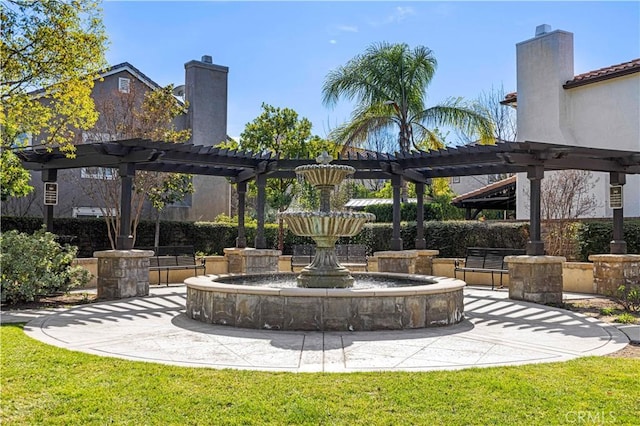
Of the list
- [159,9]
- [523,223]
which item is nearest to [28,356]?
[159,9]

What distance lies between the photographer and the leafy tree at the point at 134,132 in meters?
16.7

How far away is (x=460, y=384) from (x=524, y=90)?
51.3 ft

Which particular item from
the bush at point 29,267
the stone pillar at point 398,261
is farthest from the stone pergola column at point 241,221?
the bush at point 29,267

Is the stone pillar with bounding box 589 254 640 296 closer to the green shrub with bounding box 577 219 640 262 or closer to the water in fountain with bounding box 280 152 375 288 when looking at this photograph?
the green shrub with bounding box 577 219 640 262

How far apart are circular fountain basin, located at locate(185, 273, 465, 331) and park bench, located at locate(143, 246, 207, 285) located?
569 centimetres

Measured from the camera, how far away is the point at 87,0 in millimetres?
8109

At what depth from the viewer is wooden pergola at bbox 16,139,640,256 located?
10.6 m

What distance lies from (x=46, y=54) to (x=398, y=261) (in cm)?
937

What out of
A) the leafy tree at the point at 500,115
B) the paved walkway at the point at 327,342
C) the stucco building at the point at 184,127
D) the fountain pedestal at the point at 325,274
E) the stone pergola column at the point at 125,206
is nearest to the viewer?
the paved walkway at the point at 327,342

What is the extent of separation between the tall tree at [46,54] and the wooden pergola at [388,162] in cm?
209

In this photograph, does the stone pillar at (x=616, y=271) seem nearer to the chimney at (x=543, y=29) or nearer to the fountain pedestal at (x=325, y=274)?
the fountain pedestal at (x=325, y=274)

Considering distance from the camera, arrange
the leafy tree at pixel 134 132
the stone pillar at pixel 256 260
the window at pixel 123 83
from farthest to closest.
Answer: the window at pixel 123 83 → the leafy tree at pixel 134 132 → the stone pillar at pixel 256 260

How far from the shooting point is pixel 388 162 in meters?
13.4

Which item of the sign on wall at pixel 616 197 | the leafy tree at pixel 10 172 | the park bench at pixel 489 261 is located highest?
the leafy tree at pixel 10 172
